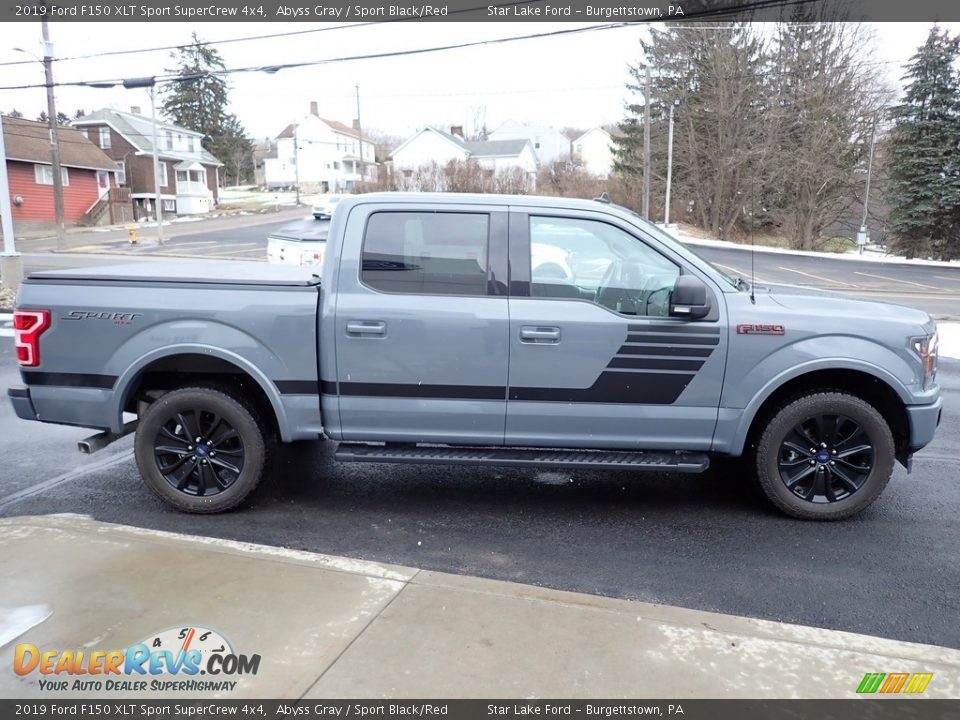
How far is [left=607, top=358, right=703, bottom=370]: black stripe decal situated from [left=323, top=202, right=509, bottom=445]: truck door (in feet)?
2.27

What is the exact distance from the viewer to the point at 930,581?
3918 mm

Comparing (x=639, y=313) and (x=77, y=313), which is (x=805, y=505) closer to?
(x=639, y=313)

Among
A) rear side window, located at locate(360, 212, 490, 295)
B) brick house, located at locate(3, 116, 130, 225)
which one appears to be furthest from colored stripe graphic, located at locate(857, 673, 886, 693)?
brick house, located at locate(3, 116, 130, 225)

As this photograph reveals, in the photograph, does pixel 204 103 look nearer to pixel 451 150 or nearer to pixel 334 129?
pixel 334 129

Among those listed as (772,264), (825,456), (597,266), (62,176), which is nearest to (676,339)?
(597,266)

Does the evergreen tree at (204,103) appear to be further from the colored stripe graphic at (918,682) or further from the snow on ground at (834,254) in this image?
the colored stripe graphic at (918,682)

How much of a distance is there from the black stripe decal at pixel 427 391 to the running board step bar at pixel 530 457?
36cm

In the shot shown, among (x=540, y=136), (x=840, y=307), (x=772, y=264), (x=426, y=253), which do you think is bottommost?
(x=772, y=264)

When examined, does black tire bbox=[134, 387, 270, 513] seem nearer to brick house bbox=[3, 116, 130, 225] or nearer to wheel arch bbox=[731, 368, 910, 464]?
wheel arch bbox=[731, 368, 910, 464]

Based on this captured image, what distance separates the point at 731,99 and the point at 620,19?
3254 cm

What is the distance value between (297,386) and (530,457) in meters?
1.51

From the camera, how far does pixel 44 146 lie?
46719mm

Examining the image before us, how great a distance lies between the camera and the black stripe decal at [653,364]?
4395 millimetres
